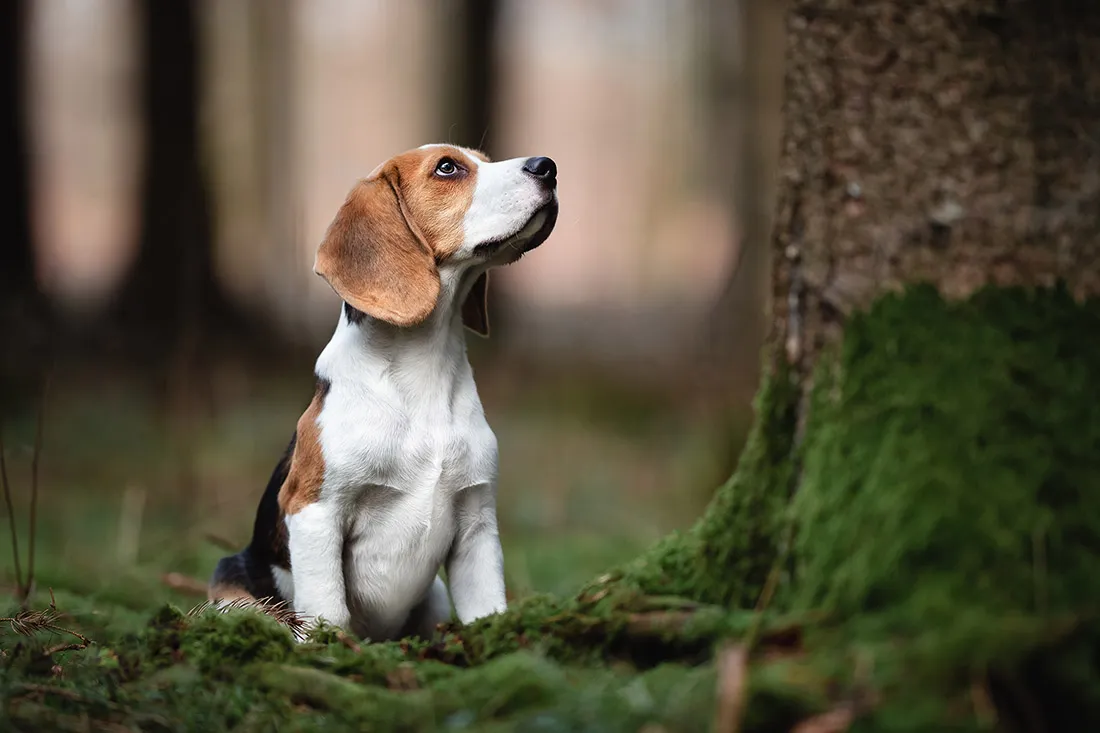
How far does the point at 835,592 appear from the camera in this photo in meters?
2.37

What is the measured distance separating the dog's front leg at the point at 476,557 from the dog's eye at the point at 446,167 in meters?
1.07

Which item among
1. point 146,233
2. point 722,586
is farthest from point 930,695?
point 146,233

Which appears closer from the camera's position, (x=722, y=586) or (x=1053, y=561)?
(x=1053, y=561)

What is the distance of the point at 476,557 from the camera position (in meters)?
3.74

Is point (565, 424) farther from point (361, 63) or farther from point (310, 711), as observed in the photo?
point (361, 63)

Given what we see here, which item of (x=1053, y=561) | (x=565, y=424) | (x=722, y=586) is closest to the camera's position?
(x=1053, y=561)

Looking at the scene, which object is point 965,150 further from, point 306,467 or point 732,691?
point 306,467

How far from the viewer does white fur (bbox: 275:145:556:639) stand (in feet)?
11.5

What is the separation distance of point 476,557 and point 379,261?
3.38 ft

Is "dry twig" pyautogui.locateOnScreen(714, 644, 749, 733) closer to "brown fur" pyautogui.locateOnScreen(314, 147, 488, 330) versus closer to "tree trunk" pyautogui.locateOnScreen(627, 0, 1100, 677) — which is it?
"tree trunk" pyautogui.locateOnScreen(627, 0, 1100, 677)

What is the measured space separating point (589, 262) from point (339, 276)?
86.9ft

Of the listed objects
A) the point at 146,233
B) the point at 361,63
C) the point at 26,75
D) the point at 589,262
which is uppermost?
the point at 361,63

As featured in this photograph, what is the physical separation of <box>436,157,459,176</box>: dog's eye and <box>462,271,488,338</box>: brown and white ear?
46cm

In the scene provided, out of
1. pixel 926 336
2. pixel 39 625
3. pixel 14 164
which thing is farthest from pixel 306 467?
pixel 14 164
